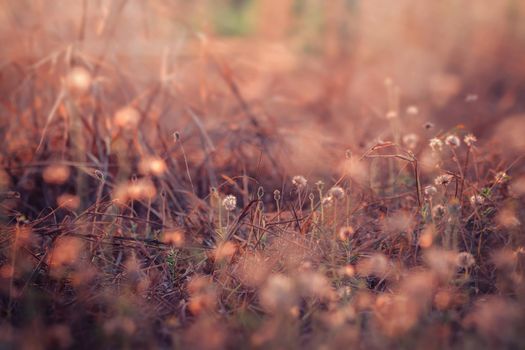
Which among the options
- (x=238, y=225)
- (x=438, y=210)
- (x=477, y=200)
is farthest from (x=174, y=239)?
(x=477, y=200)

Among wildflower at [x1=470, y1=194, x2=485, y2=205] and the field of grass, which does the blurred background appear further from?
wildflower at [x1=470, y1=194, x2=485, y2=205]

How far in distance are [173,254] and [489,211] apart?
0.77m

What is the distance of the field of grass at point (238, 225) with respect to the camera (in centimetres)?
87

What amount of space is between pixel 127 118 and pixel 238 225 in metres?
0.69

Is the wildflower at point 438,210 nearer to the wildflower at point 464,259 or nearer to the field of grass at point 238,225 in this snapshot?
the field of grass at point 238,225

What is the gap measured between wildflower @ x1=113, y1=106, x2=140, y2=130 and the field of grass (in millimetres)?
16

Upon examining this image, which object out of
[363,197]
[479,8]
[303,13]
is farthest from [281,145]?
[303,13]

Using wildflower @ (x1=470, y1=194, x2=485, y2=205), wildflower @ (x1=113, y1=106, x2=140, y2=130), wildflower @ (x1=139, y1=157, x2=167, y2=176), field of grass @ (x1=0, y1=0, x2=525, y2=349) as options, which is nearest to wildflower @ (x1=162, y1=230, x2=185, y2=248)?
field of grass @ (x1=0, y1=0, x2=525, y2=349)

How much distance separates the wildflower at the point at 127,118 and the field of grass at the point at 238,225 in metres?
0.02

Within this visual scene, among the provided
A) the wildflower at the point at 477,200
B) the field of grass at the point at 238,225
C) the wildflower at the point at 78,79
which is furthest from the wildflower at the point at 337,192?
the wildflower at the point at 78,79

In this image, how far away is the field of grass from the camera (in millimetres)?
867

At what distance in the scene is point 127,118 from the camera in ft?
5.24

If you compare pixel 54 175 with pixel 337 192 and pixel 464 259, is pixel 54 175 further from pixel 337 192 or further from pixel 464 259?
pixel 464 259

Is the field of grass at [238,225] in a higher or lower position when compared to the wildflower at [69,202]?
higher
